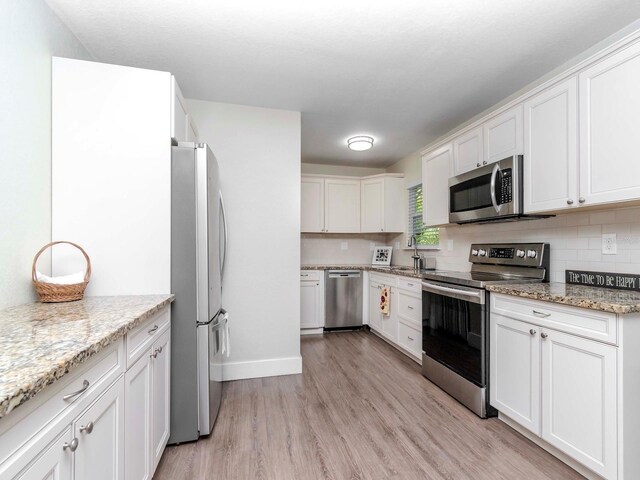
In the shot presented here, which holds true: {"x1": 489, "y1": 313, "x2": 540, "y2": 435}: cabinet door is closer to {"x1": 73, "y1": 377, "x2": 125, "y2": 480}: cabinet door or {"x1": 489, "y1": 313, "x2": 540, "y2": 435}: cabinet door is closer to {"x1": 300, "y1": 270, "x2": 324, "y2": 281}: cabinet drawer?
{"x1": 73, "y1": 377, "x2": 125, "y2": 480}: cabinet door

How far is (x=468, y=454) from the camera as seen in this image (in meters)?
1.79

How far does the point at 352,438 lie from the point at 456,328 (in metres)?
1.12

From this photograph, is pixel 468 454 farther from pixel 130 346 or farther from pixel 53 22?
pixel 53 22

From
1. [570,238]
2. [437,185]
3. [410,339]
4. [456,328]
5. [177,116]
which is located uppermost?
[177,116]

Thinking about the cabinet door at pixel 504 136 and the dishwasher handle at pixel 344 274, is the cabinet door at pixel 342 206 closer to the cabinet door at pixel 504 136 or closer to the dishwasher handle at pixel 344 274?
the dishwasher handle at pixel 344 274

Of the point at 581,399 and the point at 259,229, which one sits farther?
the point at 259,229

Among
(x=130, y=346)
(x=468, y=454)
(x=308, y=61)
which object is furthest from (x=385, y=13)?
(x=468, y=454)

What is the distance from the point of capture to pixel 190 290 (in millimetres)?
1859

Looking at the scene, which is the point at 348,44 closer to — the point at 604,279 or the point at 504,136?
the point at 504,136

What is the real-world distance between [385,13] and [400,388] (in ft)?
8.74

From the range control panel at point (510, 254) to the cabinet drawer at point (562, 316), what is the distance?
1.82 feet

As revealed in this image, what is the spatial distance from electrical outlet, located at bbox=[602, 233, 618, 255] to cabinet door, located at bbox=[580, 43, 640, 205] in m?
0.36

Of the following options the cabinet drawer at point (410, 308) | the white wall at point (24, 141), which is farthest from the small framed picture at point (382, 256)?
the white wall at point (24, 141)

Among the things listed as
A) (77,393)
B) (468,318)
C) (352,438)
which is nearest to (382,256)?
(468,318)
